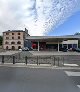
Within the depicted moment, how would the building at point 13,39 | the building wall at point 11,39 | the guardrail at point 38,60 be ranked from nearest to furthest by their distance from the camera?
the guardrail at point 38,60
the building at point 13,39
the building wall at point 11,39

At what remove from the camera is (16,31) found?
117688mm

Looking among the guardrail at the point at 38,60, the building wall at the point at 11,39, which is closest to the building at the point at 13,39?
the building wall at the point at 11,39

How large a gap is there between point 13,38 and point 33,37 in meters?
51.0

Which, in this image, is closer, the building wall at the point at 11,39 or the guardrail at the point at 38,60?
the guardrail at the point at 38,60

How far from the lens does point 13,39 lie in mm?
115938

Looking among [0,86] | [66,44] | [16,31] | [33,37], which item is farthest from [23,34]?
[0,86]

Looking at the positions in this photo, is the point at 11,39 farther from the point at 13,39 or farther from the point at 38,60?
the point at 38,60

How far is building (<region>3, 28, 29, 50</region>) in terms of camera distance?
11419 cm

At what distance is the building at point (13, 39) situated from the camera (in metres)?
114

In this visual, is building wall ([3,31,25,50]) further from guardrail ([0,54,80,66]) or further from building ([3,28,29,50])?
guardrail ([0,54,80,66])

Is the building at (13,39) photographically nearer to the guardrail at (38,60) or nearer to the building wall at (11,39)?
the building wall at (11,39)

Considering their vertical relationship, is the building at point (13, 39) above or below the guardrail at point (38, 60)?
above

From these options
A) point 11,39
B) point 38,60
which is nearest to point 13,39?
point 11,39

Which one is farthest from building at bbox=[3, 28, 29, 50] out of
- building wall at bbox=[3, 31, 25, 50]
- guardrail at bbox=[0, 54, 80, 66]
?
guardrail at bbox=[0, 54, 80, 66]
